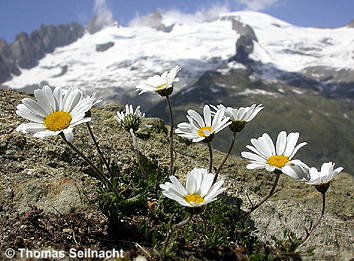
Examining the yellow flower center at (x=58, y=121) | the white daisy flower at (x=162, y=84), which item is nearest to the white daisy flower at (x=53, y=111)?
the yellow flower center at (x=58, y=121)

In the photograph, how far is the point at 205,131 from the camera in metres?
5.35

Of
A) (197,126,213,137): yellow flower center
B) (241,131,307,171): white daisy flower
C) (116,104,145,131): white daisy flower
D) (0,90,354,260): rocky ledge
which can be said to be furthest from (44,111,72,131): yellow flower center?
(241,131,307,171): white daisy flower

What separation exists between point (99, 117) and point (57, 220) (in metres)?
4.96

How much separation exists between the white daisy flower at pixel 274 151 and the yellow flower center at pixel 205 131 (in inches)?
22.0

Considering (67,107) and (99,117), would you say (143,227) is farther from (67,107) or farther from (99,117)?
(99,117)

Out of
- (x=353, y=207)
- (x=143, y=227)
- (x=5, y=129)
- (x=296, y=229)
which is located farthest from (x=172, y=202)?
(x=353, y=207)

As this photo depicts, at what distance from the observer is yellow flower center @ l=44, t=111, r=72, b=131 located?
4.68m

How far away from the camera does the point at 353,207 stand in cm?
955

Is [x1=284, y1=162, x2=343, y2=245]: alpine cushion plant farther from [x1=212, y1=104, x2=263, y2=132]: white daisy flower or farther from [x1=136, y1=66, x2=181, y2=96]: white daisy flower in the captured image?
[x1=136, y1=66, x2=181, y2=96]: white daisy flower

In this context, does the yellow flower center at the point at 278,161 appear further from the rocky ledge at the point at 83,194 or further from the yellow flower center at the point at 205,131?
the rocky ledge at the point at 83,194

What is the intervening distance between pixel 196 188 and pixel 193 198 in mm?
261

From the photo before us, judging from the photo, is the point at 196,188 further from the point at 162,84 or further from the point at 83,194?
the point at 83,194

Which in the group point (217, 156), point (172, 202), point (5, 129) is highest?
point (5, 129)

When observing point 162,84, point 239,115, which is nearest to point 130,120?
point 162,84
